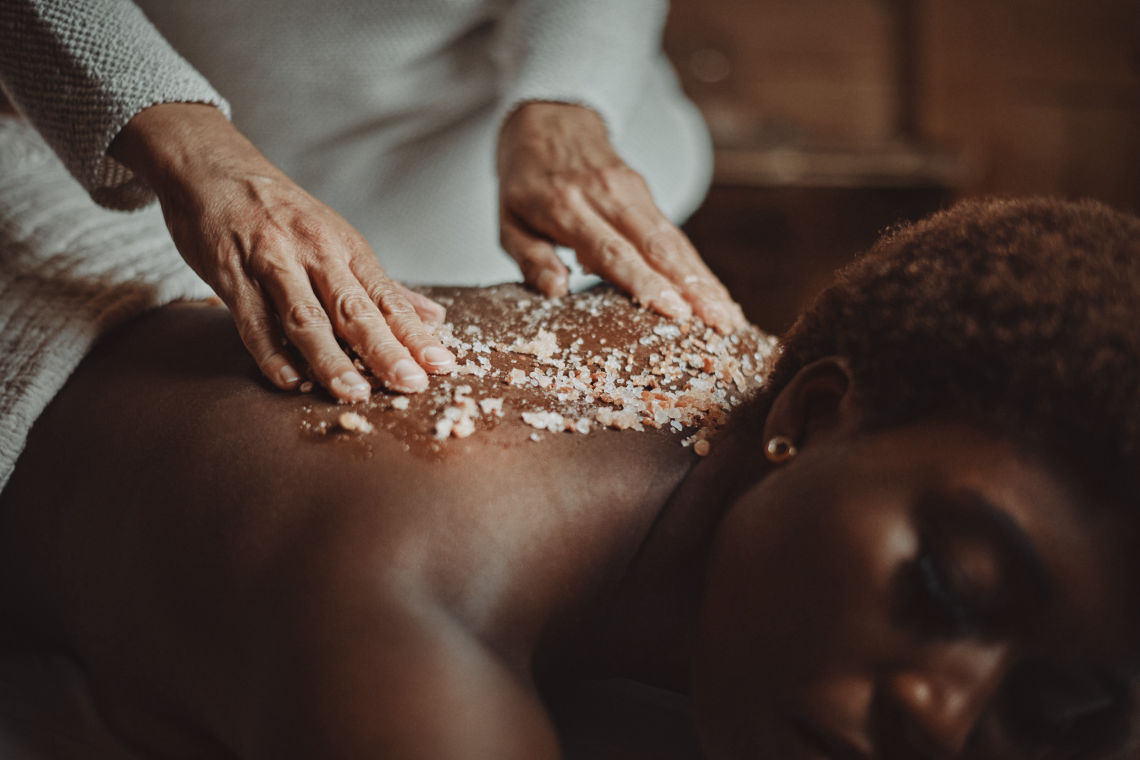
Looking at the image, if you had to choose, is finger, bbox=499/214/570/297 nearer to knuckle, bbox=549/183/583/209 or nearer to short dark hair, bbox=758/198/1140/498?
knuckle, bbox=549/183/583/209

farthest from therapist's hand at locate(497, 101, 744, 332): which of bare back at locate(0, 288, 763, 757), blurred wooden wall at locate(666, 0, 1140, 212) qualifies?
blurred wooden wall at locate(666, 0, 1140, 212)

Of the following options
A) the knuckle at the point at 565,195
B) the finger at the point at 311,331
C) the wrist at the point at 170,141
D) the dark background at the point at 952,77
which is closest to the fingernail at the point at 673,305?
the knuckle at the point at 565,195

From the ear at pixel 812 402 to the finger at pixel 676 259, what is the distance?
0.21 meters

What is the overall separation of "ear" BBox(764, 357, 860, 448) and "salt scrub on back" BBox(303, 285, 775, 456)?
0.08 m

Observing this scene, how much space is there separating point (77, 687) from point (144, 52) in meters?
0.63

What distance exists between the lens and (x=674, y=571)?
0.67 m

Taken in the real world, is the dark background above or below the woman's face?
below

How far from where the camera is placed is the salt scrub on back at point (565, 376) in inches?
25.1

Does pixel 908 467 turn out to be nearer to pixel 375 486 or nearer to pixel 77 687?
pixel 375 486

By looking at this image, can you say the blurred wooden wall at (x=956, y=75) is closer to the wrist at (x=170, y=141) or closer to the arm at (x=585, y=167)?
the arm at (x=585, y=167)

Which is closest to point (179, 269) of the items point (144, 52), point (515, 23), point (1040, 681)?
point (144, 52)

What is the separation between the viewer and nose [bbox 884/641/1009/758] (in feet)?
1.62

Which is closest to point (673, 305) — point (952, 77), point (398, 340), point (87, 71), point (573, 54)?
point (398, 340)

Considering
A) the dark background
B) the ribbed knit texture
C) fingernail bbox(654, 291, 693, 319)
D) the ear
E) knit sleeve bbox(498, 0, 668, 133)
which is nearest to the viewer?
the ear
